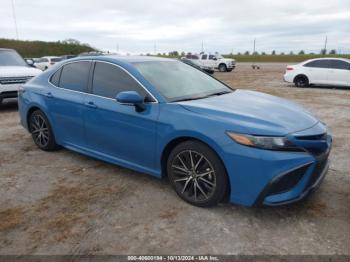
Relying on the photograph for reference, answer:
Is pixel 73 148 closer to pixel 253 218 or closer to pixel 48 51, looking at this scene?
pixel 253 218

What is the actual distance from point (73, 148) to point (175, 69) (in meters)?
1.86

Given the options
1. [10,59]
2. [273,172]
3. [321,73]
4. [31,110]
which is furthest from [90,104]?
[321,73]

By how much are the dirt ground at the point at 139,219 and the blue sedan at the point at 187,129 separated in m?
0.27

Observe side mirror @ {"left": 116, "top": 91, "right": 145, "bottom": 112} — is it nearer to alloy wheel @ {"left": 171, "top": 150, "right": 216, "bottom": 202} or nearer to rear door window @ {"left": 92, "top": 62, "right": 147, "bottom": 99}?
rear door window @ {"left": 92, "top": 62, "right": 147, "bottom": 99}

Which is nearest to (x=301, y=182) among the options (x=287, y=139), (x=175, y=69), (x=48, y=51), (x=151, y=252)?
(x=287, y=139)

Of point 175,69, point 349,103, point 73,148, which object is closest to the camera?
point 175,69

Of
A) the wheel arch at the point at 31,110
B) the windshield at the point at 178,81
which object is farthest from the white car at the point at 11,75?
the windshield at the point at 178,81

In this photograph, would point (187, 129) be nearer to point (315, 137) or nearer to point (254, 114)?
point (254, 114)

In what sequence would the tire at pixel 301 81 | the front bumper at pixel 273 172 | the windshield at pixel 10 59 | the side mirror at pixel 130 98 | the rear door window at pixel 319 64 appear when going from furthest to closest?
the tire at pixel 301 81, the rear door window at pixel 319 64, the windshield at pixel 10 59, the side mirror at pixel 130 98, the front bumper at pixel 273 172

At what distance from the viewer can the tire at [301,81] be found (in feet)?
52.8

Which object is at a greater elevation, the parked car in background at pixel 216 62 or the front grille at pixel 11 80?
the front grille at pixel 11 80

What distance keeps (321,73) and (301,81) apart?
39.5 inches

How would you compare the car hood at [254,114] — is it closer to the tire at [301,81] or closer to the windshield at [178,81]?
the windshield at [178,81]

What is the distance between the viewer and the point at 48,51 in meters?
52.2
